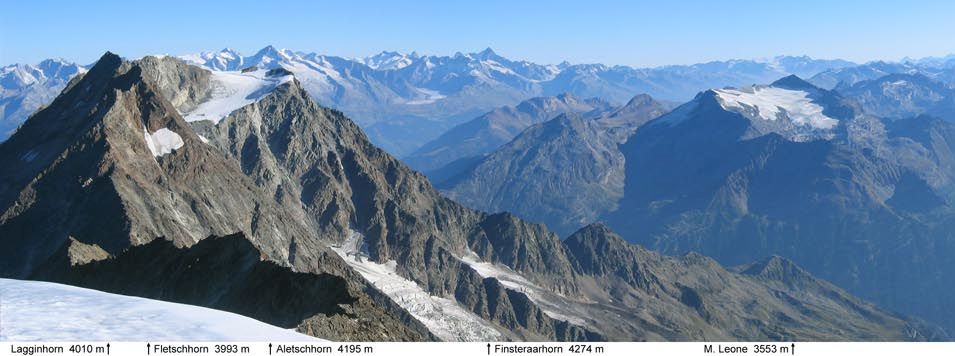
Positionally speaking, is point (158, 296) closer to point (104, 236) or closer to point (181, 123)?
point (104, 236)

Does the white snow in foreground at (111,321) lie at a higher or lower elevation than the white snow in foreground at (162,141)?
higher

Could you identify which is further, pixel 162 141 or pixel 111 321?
pixel 162 141

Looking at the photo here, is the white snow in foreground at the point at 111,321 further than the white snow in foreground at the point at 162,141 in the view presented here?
No

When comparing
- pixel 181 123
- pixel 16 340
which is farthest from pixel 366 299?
pixel 181 123

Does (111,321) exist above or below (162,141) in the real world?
above
